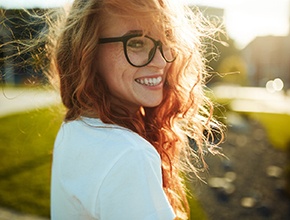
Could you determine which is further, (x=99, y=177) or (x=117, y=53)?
(x=117, y=53)

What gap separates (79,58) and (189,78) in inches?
29.6

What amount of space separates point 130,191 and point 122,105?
2.17ft

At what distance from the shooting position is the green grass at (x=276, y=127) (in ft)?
33.6

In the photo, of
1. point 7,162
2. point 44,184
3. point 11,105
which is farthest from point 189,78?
point 11,105

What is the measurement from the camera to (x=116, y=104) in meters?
1.83

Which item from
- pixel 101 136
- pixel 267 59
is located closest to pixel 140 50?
pixel 101 136

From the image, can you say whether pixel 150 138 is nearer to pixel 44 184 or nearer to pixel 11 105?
pixel 44 184

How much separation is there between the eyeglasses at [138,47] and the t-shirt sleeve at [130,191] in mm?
575

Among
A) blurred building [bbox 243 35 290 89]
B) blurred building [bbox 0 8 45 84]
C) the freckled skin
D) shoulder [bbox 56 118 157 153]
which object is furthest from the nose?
blurred building [bbox 243 35 290 89]

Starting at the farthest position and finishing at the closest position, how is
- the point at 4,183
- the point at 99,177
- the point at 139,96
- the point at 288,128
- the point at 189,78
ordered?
the point at 288,128
the point at 4,183
the point at 189,78
the point at 139,96
the point at 99,177

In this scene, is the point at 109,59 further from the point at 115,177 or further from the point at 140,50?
the point at 115,177

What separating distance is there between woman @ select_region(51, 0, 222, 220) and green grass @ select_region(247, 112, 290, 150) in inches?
229

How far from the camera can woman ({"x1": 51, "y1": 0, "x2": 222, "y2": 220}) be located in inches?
50.3

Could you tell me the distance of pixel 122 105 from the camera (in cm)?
184
